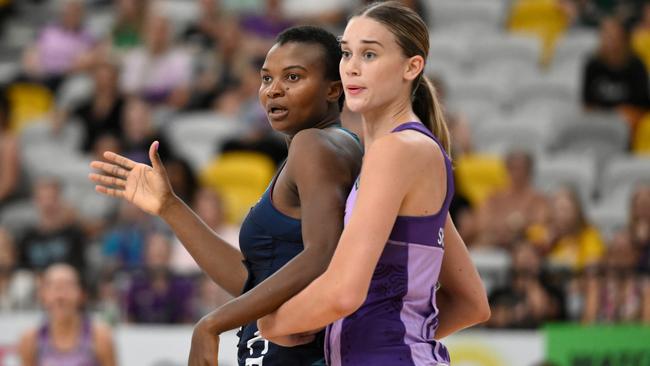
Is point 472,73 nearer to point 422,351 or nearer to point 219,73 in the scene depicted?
point 219,73

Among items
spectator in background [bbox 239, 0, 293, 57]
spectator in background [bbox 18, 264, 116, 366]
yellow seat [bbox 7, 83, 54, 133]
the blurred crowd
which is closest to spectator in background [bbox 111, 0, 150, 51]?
the blurred crowd

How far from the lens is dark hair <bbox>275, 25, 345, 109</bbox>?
3.63 meters

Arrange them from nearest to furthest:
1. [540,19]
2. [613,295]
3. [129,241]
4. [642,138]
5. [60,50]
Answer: [613,295]
[129,241]
[642,138]
[540,19]
[60,50]

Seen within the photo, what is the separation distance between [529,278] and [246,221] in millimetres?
4715

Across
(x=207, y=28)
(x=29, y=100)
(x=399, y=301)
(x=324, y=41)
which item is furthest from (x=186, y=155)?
(x=399, y=301)

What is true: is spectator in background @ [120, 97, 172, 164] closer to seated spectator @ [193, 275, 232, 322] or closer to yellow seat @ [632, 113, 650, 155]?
seated spectator @ [193, 275, 232, 322]

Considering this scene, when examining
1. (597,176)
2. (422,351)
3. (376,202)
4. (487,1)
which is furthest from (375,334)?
(487,1)

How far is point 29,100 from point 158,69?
56.5 inches

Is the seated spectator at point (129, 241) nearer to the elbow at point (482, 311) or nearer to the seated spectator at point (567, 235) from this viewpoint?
the seated spectator at point (567, 235)

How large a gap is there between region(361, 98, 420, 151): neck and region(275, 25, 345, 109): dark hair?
0.24m

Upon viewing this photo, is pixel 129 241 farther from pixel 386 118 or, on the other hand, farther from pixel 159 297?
pixel 386 118

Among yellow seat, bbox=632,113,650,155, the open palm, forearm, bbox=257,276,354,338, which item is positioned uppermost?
yellow seat, bbox=632,113,650,155

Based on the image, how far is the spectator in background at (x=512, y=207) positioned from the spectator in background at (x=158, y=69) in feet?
12.6

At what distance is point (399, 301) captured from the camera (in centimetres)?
336
